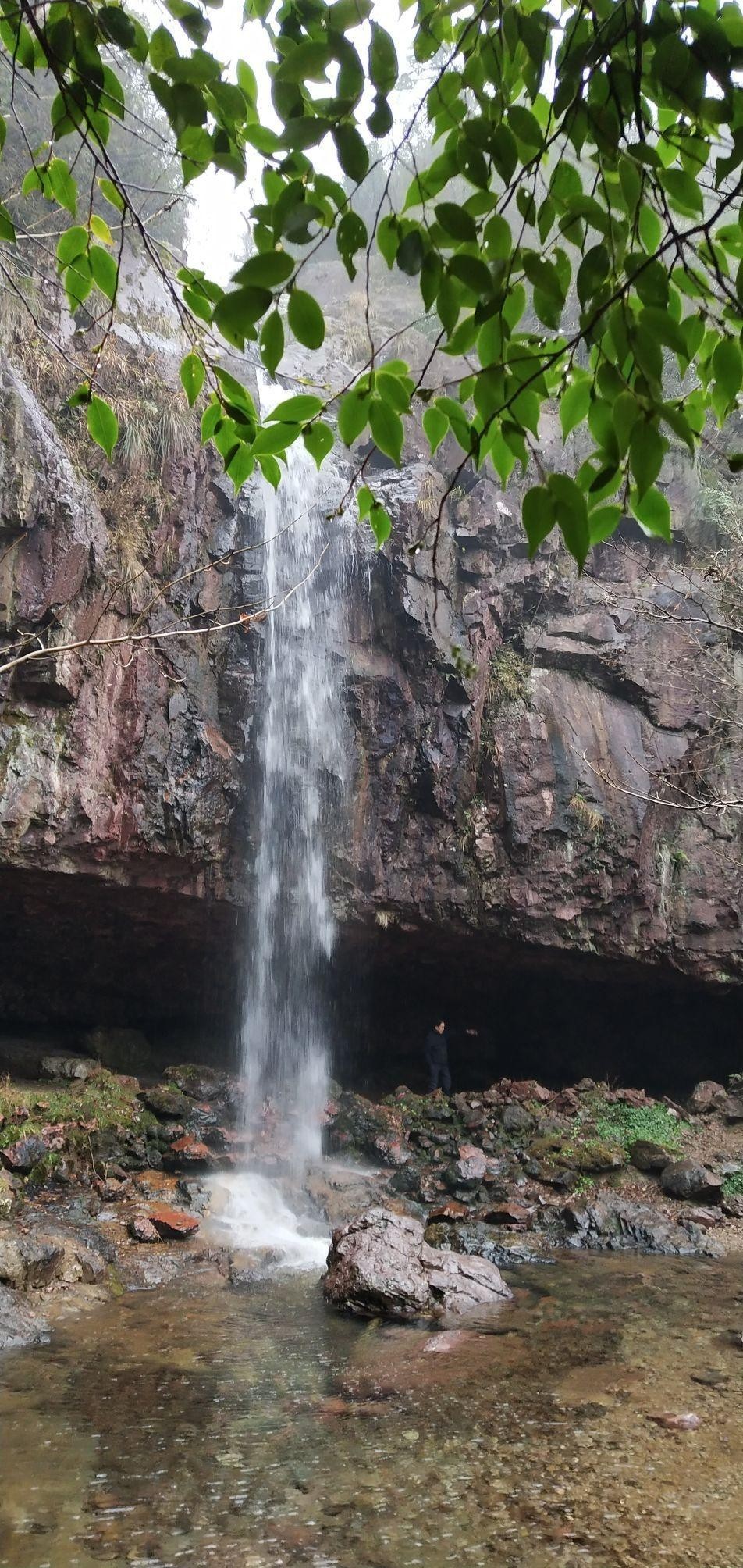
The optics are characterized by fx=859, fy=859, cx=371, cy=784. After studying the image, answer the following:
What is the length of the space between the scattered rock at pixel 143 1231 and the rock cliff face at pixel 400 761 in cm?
357

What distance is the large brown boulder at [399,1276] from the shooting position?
5.45 metres

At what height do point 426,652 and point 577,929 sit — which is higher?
point 426,652

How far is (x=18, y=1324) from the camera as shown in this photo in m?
4.65

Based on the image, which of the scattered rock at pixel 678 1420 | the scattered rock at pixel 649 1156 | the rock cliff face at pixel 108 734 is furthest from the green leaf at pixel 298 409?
the scattered rock at pixel 649 1156

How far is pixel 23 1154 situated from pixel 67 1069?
238 cm

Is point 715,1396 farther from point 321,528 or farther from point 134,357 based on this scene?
point 134,357

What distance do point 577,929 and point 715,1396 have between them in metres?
7.36

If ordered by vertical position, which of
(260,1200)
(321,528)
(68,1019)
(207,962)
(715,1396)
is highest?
(321,528)

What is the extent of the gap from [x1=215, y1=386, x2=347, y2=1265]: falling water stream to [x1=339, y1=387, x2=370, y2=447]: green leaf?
30.8ft

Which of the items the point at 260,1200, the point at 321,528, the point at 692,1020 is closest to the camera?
the point at 260,1200

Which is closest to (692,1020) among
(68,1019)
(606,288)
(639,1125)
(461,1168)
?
(639,1125)

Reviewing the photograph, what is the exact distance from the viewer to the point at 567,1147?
9.46 metres

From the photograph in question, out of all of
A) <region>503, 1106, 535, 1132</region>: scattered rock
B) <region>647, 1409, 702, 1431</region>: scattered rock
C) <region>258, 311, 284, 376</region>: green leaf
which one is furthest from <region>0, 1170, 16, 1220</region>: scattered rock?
<region>258, 311, 284, 376</region>: green leaf

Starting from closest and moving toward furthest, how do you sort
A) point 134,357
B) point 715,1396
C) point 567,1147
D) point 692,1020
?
point 715,1396 < point 567,1147 < point 134,357 < point 692,1020
